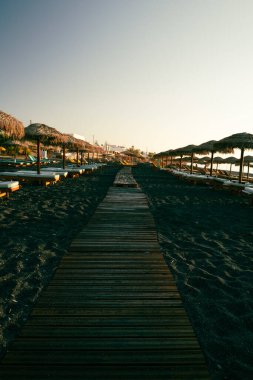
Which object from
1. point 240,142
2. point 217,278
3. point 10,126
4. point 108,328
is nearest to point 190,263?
point 217,278

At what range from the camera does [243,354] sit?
199 centimetres

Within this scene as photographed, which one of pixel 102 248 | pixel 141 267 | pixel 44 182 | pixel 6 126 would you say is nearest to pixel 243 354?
pixel 141 267

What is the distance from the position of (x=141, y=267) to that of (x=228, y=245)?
85.3 inches

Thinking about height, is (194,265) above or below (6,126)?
below

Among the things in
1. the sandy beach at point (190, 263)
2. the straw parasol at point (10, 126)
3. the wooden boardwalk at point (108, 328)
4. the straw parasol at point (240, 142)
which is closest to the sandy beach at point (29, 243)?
the sandy beach at point (190, 263)

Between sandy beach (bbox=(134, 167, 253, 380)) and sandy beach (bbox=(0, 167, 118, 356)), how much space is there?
1.75m

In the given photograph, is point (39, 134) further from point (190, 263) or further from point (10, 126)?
point (190, 263)

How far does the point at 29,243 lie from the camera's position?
436 centimetres

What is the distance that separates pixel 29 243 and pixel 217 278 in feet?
10.6

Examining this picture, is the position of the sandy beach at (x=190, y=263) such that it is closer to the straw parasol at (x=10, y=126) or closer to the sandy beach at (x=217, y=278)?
the sandy beach at (x=217, y=278)

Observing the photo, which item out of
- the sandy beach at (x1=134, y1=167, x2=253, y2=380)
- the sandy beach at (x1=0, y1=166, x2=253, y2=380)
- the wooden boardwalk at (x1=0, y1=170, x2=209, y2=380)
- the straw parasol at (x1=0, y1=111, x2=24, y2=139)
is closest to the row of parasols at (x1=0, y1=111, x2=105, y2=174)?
the straw parasol at (x1=0, y1=111, x2=24, y2=139)

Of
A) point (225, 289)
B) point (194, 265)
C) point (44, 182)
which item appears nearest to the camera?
point (225, 289)

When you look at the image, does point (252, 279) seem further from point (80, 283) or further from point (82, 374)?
point (82, 374)

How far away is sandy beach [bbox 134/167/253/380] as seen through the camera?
79.0 inches
